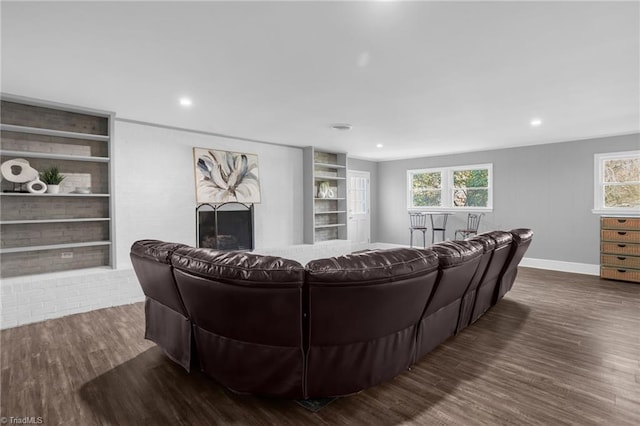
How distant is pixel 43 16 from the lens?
2.07 metres

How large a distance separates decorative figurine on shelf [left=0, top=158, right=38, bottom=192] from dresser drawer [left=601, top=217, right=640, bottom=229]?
7972 mm

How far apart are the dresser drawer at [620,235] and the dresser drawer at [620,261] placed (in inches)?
10.7

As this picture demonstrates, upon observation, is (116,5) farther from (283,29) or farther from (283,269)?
(283,269)

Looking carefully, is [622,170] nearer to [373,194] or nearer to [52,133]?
[373,194]

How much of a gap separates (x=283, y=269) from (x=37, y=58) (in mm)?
2729

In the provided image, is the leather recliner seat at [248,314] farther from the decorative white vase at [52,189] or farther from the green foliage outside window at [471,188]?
the green foliage outside window at [471,188]

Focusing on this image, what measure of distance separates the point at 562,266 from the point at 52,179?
26.4 feet

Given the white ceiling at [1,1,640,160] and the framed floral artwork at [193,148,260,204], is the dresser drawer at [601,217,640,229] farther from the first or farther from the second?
the framed floral artwork at [193,148,260,204]

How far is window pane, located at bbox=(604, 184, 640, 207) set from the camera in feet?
17.9

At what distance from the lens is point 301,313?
187 cm

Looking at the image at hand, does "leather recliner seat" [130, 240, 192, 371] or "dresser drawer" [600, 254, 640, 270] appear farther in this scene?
"dresser drawer" [600, 254, 640, 270]

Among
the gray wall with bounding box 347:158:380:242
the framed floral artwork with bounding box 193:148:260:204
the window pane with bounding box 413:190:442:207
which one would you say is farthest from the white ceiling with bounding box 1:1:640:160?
the gray wall with bounding box 347:158:380:242

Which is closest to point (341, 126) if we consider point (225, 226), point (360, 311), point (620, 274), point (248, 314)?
point (225, 226)

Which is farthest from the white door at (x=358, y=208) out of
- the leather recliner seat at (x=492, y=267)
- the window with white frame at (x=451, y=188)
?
the leather recliner seat at (x=492, y=267)
